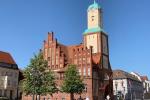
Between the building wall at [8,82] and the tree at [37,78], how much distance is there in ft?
85.5

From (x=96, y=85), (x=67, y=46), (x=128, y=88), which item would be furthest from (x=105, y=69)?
(x=128, y=88)

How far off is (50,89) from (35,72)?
530 centimetres

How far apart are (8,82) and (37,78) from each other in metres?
29.5

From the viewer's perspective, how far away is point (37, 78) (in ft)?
222

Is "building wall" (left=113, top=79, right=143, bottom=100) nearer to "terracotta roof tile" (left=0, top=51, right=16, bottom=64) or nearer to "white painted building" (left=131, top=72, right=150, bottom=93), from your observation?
"white painted building" (left=131, top=72, right=150, bottom=93)

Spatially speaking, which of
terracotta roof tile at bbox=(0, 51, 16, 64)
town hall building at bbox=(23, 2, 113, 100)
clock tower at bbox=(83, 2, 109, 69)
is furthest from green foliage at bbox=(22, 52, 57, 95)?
terracotta roof tile at bbox=(0, 51, 16, 64)

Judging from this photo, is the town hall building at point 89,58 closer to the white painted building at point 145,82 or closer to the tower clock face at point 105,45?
the tower clock face at point 105,45

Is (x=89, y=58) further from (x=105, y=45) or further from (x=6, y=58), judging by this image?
(x=6, y=58)

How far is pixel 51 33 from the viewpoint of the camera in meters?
93.5

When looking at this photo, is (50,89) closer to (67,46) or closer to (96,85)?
(96,85)

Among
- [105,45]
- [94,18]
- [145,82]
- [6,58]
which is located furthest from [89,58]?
[145,82]

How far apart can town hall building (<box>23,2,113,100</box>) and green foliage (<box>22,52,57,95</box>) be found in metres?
18.1

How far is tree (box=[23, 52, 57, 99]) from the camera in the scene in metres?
67.2

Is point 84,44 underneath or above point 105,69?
above
